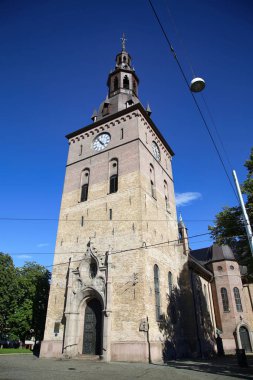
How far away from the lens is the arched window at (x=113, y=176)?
2255 centimetres

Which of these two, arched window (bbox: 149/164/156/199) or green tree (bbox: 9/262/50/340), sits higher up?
arched window (bbox: 149/164/156/199)

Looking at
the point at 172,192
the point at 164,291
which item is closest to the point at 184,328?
the point at 164,291

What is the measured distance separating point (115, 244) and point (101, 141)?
11.1 m

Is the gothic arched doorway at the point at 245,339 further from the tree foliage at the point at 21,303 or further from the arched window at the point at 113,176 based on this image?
the tree foliage at the point at 21,303

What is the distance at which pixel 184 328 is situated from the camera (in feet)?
70.4

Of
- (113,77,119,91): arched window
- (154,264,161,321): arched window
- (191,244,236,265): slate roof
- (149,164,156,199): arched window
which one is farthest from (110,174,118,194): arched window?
(191,244,236,265): slate roof

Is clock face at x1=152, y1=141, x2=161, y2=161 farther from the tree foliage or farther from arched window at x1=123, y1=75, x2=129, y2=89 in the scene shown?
the tree foliage

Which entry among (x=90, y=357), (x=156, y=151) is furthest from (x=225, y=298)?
(x=90, y=357)

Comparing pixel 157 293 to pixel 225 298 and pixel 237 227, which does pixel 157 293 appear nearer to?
pixel 237 227

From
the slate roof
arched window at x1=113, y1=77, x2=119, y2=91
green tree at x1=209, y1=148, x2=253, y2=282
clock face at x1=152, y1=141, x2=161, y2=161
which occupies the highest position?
arched window at x1=113, y1=77, x2=119, y2=91

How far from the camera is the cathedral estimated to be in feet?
55.4

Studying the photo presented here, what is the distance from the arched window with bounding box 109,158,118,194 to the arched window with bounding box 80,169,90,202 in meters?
2.53

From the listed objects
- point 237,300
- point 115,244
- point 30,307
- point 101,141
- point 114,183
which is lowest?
point 30,307

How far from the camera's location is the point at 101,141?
26297mm
